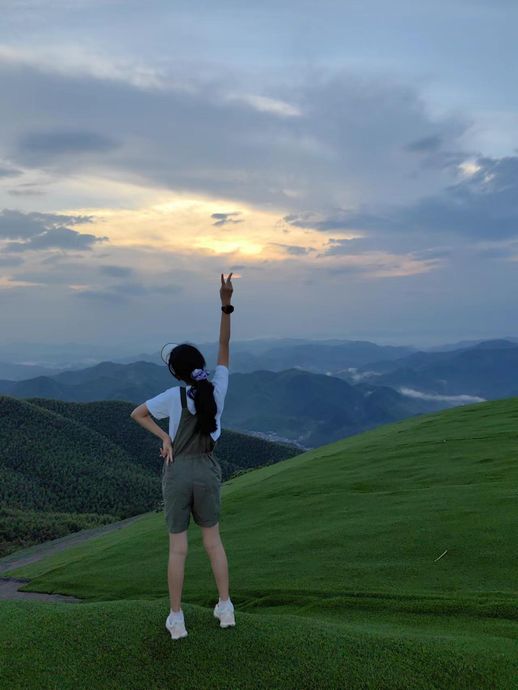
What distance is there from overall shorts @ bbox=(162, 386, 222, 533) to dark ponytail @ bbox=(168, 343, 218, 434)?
12cm

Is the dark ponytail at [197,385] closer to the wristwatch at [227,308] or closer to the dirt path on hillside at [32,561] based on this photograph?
the wristwatch at [227,308]

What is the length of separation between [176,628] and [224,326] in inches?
158

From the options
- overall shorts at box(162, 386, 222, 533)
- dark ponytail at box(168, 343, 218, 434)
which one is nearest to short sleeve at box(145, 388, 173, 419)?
overall shorts at box(162, 386, 222, 533)

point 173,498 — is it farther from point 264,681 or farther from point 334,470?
point 334,470

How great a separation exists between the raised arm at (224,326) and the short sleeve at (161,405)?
1002mm

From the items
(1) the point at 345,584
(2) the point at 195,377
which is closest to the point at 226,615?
(2) the point at 195,377

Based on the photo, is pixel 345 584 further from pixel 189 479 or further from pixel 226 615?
pixel 189 479

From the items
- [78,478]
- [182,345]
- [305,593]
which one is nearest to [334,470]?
[305,593]

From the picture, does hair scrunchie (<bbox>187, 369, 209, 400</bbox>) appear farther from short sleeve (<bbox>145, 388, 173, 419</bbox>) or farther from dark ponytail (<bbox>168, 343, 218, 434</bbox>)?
short sleeve (<bbox>145, 388, 173, 419</bbox>)

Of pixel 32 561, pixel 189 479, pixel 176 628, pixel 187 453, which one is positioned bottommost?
pixel 32 561

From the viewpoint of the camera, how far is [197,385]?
674cm

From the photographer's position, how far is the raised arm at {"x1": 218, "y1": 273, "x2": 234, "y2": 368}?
7.39 m

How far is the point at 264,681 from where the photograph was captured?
634 centimetres

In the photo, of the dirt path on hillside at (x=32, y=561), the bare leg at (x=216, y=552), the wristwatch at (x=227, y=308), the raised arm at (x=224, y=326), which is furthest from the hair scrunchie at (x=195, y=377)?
the dirt path on hillside at (x=32, y=561)
